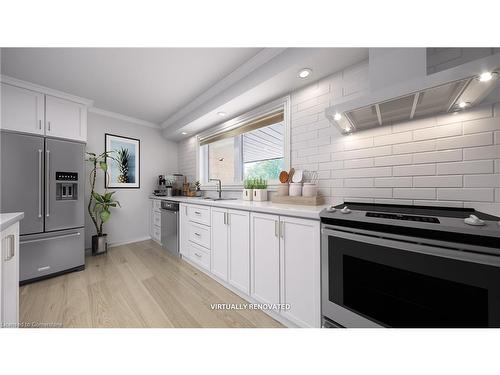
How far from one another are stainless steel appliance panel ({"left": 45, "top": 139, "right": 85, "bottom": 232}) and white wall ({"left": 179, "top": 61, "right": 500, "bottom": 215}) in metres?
2.76

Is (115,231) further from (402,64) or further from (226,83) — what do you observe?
(402,64)

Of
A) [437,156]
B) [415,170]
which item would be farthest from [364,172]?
[437,156]

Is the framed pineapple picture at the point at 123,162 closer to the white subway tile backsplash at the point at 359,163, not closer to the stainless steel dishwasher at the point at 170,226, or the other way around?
the stainless steel dishwasher at the point at 170,226

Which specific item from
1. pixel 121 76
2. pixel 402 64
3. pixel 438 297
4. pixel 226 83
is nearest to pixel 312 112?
pixel 402 64

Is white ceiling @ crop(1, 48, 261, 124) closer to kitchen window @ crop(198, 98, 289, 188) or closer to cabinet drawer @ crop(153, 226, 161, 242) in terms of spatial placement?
kitchen window @ crop(198, 98, 289, 188)

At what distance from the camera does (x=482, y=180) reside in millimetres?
1033

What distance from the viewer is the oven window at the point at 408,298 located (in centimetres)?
73

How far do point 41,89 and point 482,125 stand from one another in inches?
160

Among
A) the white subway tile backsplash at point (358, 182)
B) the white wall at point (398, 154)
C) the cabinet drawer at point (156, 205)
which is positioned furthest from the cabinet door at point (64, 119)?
the white subway tile backsplash at point (358, 182)

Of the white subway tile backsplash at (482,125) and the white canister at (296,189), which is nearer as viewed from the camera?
the white subway tile backsplash at (482,125)

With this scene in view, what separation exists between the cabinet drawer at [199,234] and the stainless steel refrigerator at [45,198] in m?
1.47

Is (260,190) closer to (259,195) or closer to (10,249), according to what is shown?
(259,195)

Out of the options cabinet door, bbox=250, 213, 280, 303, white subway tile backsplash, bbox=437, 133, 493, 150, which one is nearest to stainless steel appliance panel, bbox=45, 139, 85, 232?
cabinet door, bbox=250, 213, 280, 303
